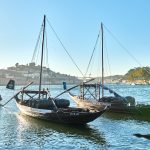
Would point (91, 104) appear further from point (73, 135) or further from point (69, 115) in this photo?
point (73, 135)

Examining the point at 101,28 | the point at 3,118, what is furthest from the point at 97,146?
the point at 101,28

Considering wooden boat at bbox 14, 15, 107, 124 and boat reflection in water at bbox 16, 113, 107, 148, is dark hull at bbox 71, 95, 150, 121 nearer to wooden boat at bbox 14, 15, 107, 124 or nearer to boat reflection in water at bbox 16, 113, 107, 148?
wooden boat at bbox 14, 15, 107, 124

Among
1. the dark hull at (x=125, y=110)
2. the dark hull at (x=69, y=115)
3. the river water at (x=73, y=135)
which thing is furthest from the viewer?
the dark hull at (x=125, y=110)

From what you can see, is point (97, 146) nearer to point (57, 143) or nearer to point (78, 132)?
point (57, 143)

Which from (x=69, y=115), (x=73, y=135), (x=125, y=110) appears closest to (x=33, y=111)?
(x=69, y=115)

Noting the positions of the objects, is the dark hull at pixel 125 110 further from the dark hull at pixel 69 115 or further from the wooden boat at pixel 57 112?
the dark hull at pixel 69 115

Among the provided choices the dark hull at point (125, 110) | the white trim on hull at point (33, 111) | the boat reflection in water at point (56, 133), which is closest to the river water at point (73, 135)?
the boat reflection in water at point (56, 133)

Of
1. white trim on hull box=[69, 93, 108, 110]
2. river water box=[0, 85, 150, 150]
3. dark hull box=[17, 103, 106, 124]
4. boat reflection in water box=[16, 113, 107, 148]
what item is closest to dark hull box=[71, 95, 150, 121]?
white trim on hull box=[69, 93, 108, 110]

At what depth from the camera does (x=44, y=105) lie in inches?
2072

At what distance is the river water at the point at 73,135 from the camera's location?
35844 mm

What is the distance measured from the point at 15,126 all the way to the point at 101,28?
107 ft

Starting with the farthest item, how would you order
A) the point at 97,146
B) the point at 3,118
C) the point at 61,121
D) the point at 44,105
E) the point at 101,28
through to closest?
1. the point at 101,28
2. the point at 3,118
3. the point at 44,105
4. the point at 61,121
5. the point at 97,146

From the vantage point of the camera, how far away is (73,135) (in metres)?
41.2

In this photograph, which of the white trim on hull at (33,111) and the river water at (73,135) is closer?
the river water at (73,135)
